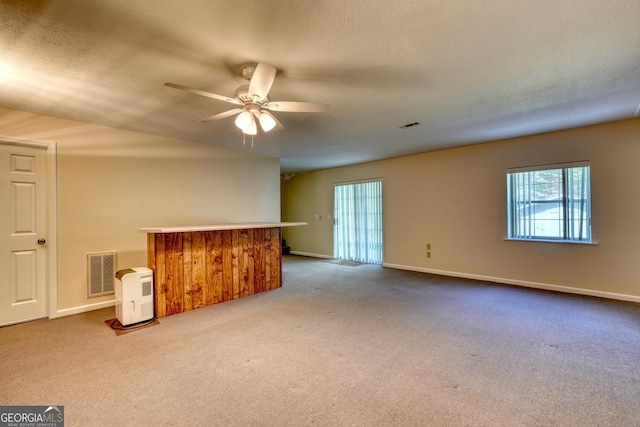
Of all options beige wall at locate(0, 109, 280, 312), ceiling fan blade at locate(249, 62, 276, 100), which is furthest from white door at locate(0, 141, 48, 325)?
ceiling fan blade at locate(249, 62, 276, 100)

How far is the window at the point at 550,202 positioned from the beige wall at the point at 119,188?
4.82 meters

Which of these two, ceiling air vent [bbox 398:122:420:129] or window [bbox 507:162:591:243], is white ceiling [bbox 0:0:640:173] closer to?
ceiling air vent [bbox 398:122:420:129]

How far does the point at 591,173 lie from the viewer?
3.96 m

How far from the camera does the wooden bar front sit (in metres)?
3.37

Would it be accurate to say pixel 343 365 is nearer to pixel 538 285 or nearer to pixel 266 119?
pixel 266 119

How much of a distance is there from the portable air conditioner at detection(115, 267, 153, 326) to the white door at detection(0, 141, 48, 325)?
109 centimetres

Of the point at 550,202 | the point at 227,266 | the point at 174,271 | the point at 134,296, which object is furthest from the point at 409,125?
the point at 134,296

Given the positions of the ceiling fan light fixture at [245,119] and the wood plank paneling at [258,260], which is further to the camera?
the wood plank paneling at [258,260]

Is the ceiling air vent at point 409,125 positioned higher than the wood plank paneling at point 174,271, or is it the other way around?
the ceiling air vent at point 409,125

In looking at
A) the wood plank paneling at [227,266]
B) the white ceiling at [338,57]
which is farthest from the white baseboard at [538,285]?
the wood plank paneling at [227,266]

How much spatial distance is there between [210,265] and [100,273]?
1421 millimetres

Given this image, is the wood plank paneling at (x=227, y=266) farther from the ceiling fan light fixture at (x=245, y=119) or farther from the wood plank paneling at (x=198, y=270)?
the ceiling fan light fixture at (x=245, y=119)

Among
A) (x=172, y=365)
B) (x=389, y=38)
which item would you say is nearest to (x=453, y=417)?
(x=172, y=365)

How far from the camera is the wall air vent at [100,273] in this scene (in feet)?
11.9
